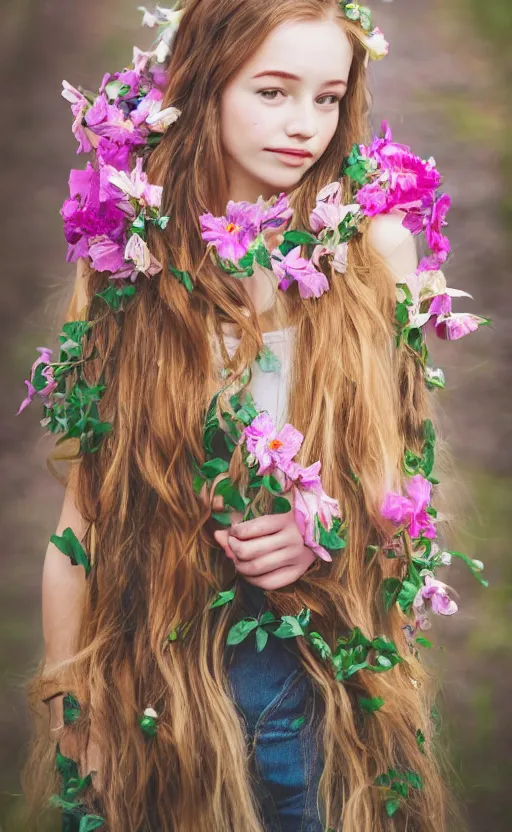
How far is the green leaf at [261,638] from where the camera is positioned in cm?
126

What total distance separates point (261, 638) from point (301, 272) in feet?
1.51

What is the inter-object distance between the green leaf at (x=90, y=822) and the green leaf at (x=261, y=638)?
30 centimetres

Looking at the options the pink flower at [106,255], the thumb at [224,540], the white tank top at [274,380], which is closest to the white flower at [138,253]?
the pink flower at [106,255]

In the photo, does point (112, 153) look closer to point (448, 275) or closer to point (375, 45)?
point (375, 45)

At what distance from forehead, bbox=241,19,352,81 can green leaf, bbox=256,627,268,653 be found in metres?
0.68

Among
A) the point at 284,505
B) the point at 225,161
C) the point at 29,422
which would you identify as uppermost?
A: the point at 225,161

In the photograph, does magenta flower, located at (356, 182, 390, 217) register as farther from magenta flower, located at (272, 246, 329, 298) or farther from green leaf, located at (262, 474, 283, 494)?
green leaf, located at (262, 474, 283, 494)

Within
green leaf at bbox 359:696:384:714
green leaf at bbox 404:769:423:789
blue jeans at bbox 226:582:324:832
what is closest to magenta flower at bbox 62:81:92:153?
blue jeans at bbox 226:582:324:832

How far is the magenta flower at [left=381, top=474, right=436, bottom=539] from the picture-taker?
132 cm

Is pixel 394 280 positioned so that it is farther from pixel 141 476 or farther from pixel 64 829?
pixel 64 829

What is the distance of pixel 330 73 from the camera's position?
1.29 meters

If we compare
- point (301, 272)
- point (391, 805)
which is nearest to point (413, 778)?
point (391, 805)

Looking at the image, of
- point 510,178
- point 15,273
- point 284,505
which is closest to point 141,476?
point 284,505

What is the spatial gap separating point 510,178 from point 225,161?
0.49 meters
